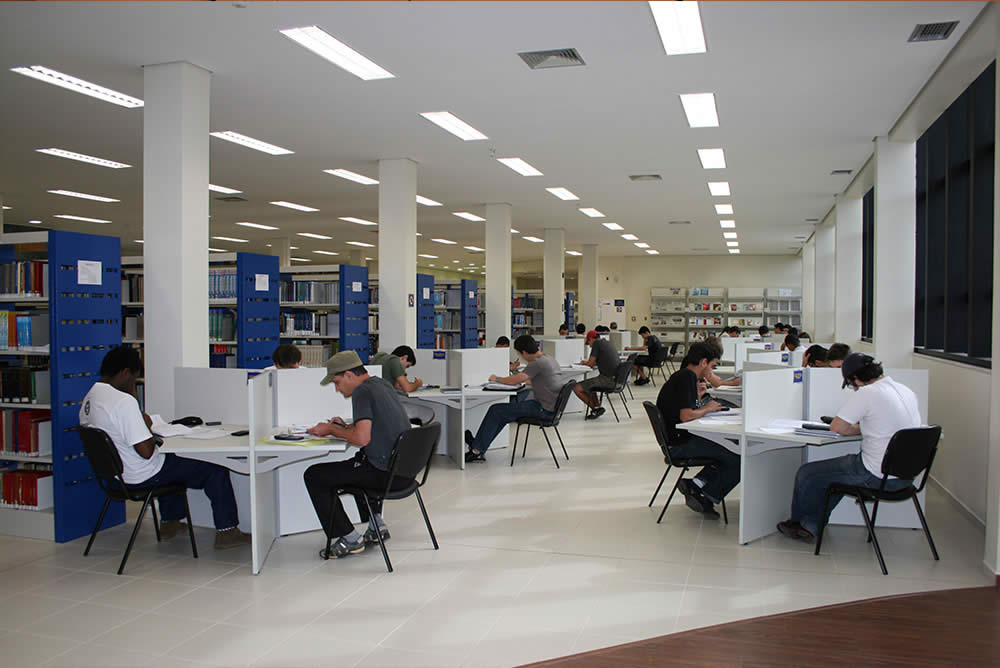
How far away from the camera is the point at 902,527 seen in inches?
191

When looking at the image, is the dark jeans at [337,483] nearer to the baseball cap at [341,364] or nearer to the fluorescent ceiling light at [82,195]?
the baseball cap at [341,364]

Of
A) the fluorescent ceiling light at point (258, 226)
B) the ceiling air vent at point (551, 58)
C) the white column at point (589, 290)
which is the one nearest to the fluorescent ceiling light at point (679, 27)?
the ceiling air vent at point (551, 58)

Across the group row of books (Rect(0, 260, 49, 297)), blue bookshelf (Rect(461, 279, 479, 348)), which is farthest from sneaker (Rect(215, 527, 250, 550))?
blue bookshelf (Rect(461, 279, 479, 348))

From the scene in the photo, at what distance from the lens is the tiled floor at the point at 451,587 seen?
3135 millimetres

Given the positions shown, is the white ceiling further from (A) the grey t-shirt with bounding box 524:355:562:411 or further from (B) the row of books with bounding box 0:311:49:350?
(A) the grey t-shirt with bounding box 524:355:562:411

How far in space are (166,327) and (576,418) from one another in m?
6.26

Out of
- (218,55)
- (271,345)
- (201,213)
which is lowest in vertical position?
(271,345)

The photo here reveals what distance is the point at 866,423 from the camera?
4156mm

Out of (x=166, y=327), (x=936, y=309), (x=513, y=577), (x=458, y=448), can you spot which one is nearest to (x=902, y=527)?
(x=513, y=577)

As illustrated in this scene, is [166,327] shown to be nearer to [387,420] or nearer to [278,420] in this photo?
[278,420]

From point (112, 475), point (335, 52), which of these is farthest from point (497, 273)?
point (112, 475)

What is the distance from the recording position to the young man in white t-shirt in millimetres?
4094

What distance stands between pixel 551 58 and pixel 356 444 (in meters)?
3.10

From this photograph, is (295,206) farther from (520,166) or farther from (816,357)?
(816,357)
